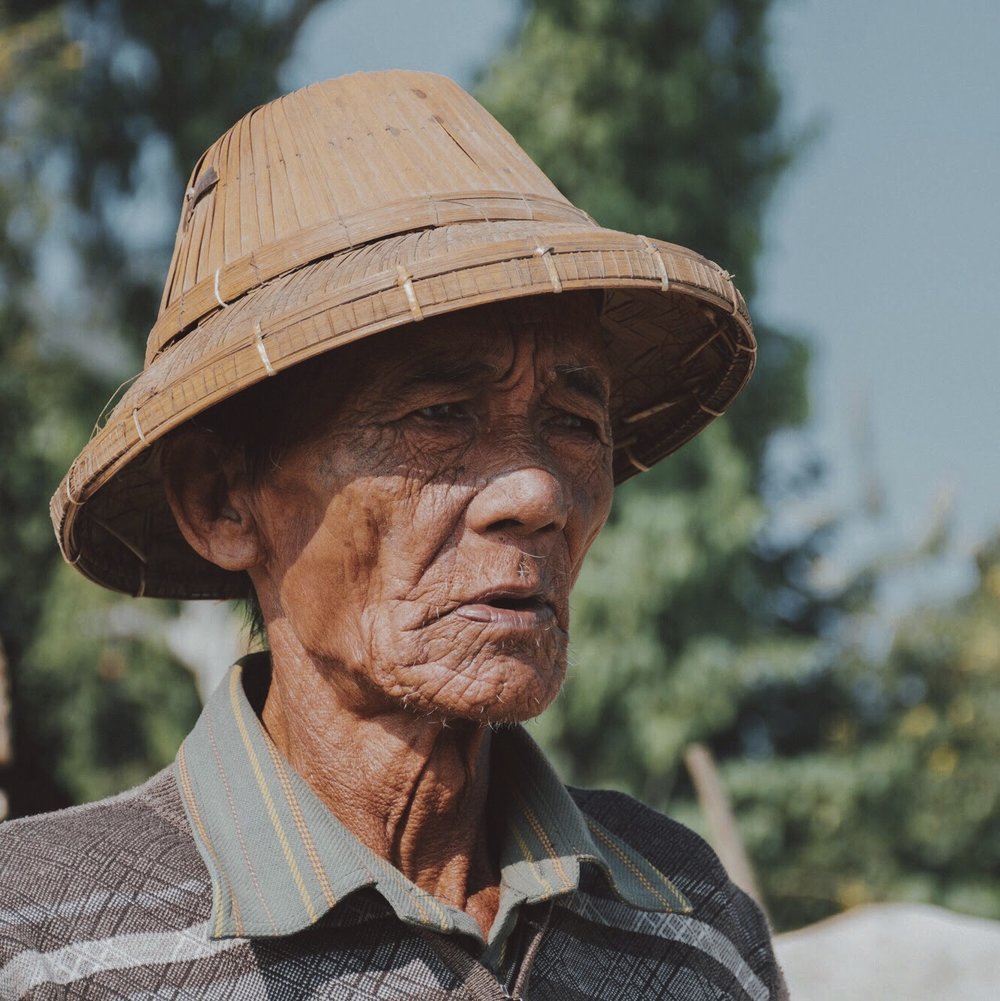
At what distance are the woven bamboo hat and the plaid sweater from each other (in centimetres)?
47

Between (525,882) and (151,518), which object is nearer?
(525,882)

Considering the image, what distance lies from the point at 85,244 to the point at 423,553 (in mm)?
10645

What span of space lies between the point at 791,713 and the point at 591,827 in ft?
39.2

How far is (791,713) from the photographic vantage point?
13.6m

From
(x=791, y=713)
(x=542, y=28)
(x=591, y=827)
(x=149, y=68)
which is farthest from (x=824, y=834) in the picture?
(x=591, y=827)

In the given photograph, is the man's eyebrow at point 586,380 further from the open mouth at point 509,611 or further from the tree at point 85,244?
the tree at point 85,244

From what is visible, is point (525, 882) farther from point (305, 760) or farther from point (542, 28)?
point (542, 28)

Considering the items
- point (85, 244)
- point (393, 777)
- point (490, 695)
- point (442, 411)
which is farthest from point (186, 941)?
Result: point (85, 244)

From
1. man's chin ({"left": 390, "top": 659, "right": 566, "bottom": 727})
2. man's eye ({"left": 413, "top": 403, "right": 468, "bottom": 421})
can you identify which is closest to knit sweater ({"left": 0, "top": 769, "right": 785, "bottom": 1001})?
man's chin ({"left": 390, "top": 659, "right": 566, "bottom": 727})

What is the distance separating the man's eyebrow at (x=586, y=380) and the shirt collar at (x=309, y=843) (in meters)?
0.55

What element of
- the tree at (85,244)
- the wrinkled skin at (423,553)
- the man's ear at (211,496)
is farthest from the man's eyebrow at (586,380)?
the tree at (85,244)

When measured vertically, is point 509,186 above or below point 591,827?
above

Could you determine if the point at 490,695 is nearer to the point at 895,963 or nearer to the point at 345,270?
the point at 345,270

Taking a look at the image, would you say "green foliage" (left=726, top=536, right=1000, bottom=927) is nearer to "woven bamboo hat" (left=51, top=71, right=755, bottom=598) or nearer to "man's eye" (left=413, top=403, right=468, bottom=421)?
"woven bamboo hat" (left=51, top=71, right=755, bottom=598)
